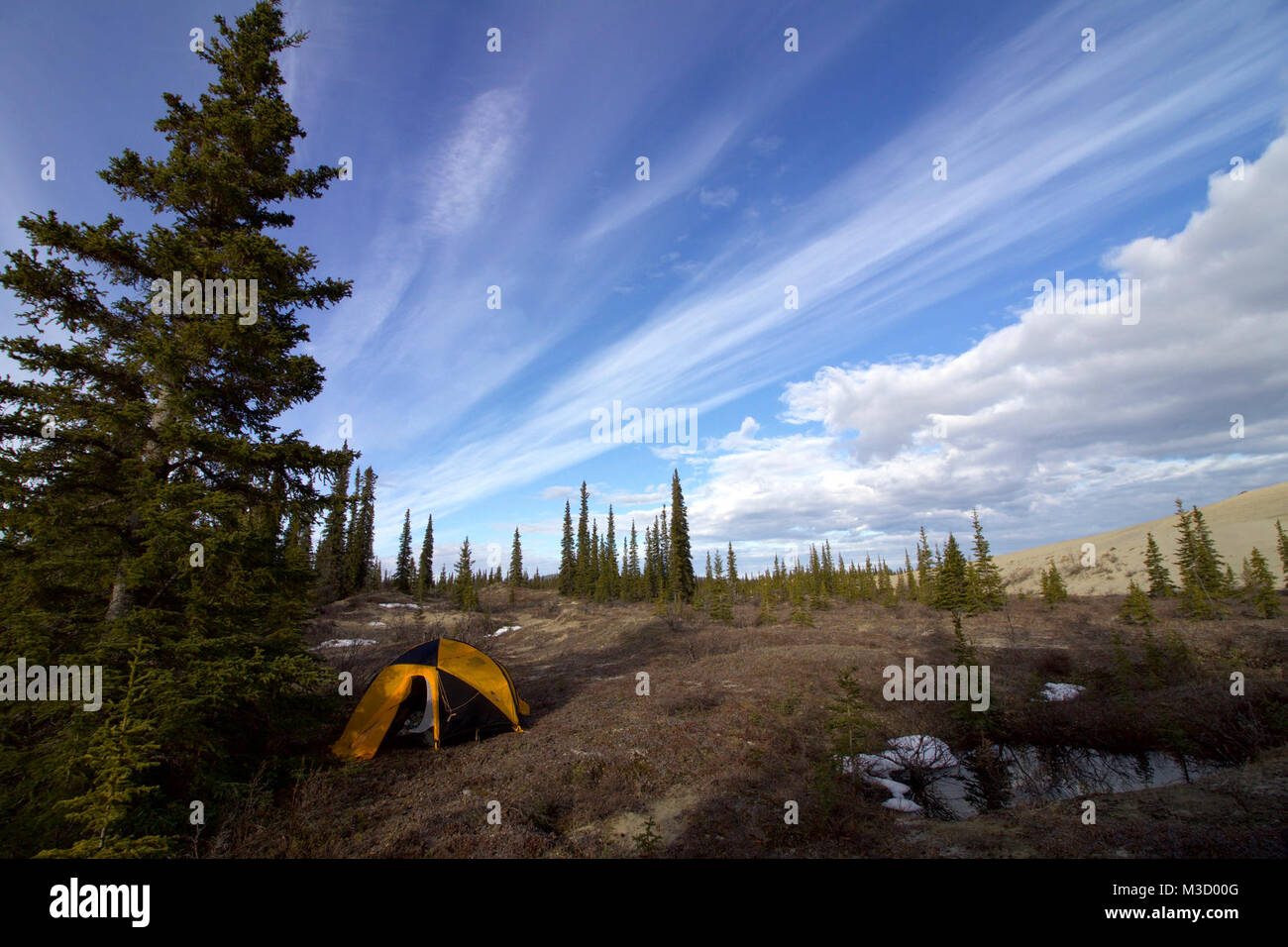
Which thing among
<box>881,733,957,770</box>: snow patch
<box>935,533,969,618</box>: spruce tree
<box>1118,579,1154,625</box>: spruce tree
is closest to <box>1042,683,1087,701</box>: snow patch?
<box>881,733,957,770</box>: snow patch

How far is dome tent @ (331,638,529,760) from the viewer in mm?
11930

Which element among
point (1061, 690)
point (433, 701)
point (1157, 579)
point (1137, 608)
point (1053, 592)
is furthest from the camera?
point (1053, 592)

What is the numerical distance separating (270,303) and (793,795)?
1438 cm

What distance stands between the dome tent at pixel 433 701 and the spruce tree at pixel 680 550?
43.7 meters

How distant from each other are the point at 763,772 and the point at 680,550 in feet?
158

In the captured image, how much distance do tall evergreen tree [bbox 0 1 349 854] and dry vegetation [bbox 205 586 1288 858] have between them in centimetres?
199

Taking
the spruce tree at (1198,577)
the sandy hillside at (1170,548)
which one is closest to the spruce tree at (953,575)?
the spruce tree at (1198,577)

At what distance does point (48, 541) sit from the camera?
753cm

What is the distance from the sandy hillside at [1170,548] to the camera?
206 ft

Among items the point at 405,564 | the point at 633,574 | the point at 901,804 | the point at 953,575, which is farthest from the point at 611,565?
the point at 901,804

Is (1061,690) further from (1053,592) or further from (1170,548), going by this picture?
(1170,548)

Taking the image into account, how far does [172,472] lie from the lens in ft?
29.2
